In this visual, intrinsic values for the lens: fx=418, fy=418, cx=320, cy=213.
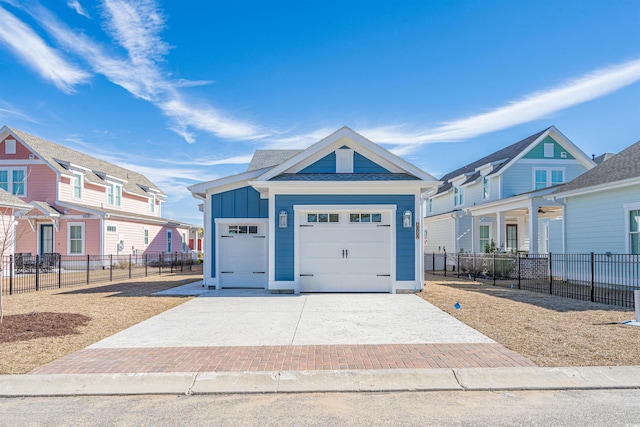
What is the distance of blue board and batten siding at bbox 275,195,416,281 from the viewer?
503 inches

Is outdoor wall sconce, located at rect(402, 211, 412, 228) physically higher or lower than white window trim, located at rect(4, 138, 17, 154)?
lower

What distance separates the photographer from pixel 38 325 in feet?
26.8

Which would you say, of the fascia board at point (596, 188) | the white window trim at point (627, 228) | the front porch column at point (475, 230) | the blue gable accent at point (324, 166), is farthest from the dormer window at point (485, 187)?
the blue gable accent at point (324, 166)

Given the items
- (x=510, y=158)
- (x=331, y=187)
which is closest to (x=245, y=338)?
(x=331, y=187)

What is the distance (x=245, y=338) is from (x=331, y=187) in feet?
21.1

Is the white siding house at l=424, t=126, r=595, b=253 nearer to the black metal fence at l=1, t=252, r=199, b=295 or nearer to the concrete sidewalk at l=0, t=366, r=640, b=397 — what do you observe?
the concrete sidewalk at l=0, t=366, r=640, b=397

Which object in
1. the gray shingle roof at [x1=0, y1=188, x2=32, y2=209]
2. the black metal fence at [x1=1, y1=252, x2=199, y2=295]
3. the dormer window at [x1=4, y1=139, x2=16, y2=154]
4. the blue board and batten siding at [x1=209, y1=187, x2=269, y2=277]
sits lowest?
the black metal fence at [x1=1, y1=252, x2=199, y2=295]

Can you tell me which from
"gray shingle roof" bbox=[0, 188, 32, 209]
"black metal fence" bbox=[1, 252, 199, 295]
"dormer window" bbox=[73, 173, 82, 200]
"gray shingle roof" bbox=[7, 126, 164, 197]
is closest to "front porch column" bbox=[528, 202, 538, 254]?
"black metal fence" bbox=[1, 252, 199, 295]

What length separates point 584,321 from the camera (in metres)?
8.61

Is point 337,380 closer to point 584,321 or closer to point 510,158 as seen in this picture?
point 584,321

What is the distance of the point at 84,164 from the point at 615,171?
28206 millimetres

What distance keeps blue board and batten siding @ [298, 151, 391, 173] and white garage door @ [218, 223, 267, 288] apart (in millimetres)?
2614

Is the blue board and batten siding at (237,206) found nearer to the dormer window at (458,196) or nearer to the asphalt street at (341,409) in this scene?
the asphalt street at (341,409)

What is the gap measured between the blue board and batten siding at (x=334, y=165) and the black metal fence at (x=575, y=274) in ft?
20.7
